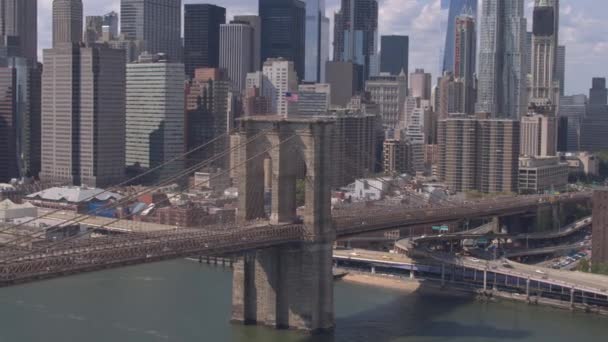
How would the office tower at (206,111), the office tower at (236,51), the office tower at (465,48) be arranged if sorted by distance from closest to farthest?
the office tower at (206,111) < the office tower at (236,51) < the office tower at (465,48)

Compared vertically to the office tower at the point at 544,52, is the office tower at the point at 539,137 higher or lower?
lower

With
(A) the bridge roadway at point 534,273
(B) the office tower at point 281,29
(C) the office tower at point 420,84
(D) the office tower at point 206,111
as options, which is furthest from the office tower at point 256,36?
(A) the bridge roadway at point 534,273

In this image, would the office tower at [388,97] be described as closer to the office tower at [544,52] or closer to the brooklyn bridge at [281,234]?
the office tower at [544,52]

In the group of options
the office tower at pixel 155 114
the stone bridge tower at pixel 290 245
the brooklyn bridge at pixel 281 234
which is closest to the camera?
the brooklyn bridge at pixel 281 234

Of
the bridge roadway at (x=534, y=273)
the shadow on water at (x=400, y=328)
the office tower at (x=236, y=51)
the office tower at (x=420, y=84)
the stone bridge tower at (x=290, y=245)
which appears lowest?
the shadow on water at (x=400, y=328)

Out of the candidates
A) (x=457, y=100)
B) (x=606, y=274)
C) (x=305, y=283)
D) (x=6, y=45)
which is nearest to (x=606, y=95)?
(x=457, y=100)

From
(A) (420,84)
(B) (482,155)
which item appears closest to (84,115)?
(B) (482,155)

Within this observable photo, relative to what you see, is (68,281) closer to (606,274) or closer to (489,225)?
(606,274)

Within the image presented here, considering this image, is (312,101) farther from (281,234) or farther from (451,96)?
(281,234)

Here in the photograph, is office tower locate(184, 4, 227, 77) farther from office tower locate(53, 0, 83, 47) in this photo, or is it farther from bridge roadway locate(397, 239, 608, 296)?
bridge roadway locate(397, 239, 608, 296)
